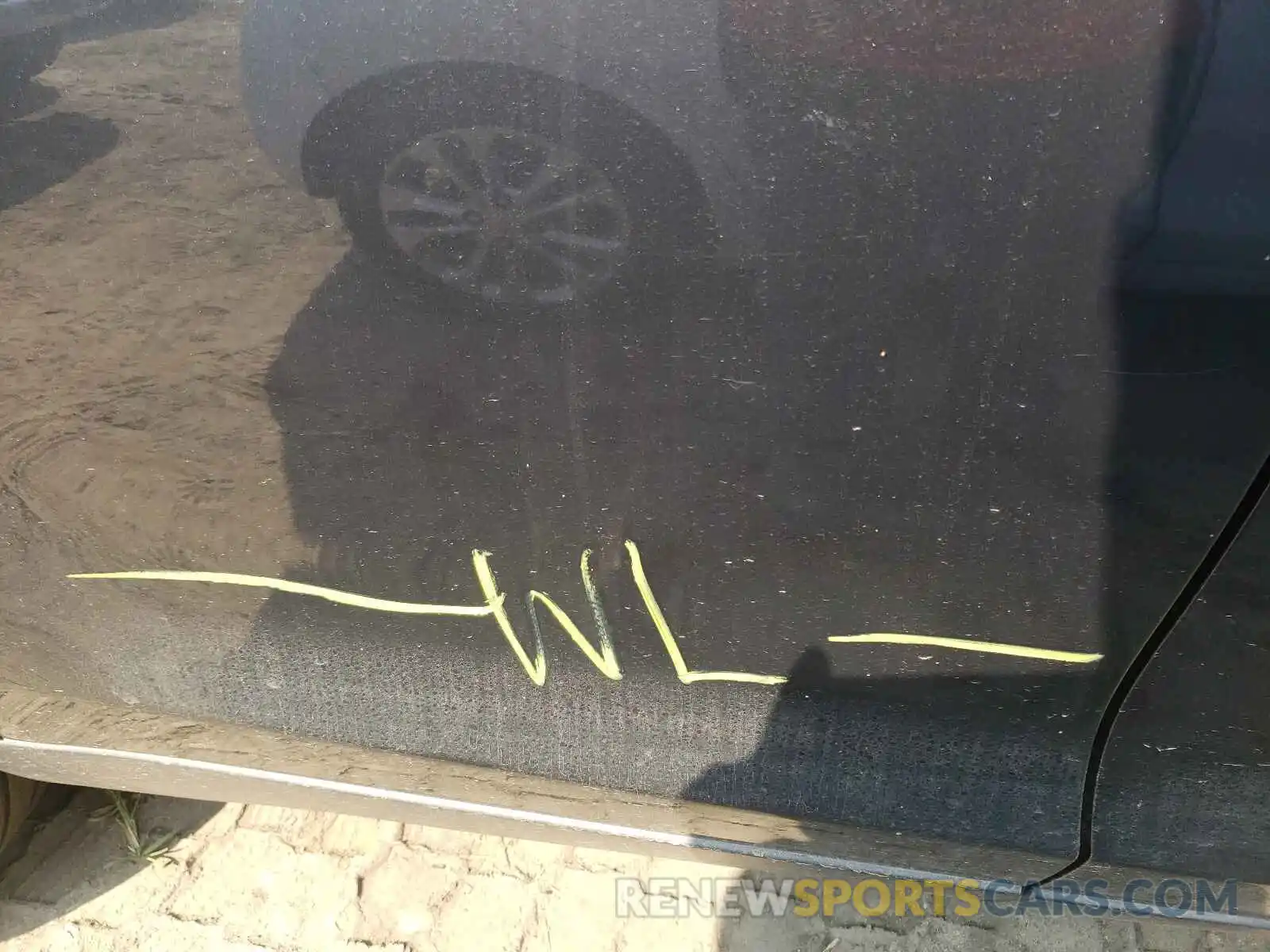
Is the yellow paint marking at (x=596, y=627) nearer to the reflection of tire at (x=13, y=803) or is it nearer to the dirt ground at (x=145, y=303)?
the dirt ground at (x=145, y=303)

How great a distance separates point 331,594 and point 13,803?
1147 mm

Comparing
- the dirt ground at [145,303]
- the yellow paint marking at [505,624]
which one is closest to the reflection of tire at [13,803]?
the dirt ground at [145,303]

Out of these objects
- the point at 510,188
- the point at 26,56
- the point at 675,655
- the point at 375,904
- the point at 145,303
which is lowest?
the point at 375,904

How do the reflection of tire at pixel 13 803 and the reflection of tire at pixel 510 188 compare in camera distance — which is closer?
the reflection of tire at pixel 510 188

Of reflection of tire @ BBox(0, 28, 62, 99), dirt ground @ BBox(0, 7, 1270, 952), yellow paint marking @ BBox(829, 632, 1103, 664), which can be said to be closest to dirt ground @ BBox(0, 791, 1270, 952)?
dirt ground @ BBox(0, 7, 1270, 952)

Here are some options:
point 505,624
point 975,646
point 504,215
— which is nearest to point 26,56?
point 504,215

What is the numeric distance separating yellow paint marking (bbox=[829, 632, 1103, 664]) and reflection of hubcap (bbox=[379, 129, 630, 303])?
0.55 meters

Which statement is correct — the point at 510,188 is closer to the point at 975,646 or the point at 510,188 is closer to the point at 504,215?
the point at 504,215

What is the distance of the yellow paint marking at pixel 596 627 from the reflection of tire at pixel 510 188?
38cm

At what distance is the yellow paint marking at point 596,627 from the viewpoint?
1177mm

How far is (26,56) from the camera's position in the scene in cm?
96

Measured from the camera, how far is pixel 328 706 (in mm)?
1339

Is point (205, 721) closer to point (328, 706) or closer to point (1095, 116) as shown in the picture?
point (328, 706)

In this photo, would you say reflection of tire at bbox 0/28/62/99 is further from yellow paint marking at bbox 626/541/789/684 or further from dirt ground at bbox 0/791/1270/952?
dirt ground at bbox 0/791/1270/952
